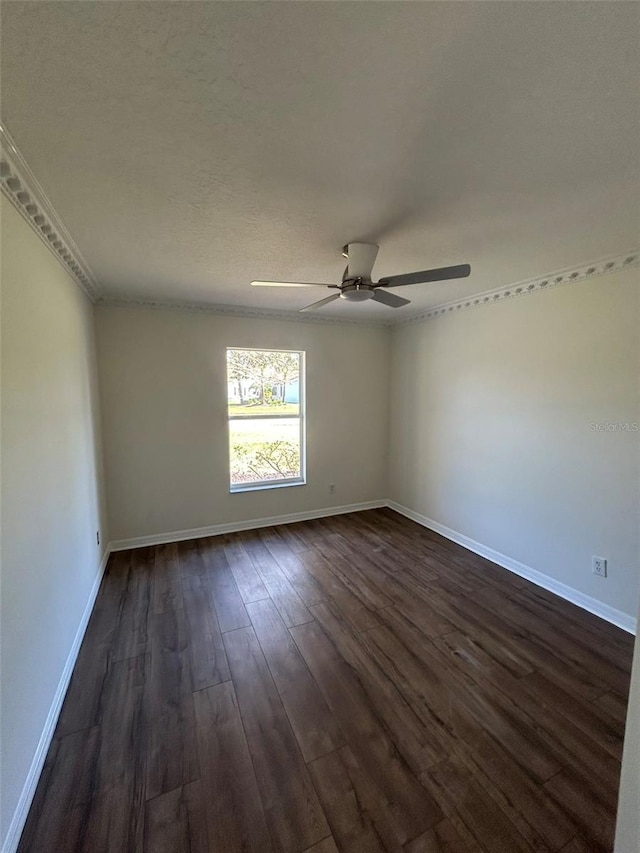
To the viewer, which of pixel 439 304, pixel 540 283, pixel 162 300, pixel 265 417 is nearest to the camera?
pixel 540 283

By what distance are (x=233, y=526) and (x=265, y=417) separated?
1.30m

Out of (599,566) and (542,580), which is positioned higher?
(599,566)

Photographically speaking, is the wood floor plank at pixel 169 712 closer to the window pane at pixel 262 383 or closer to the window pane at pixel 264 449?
the window pane at pixel 264 449

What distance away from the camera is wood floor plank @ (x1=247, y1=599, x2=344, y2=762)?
1.57 m

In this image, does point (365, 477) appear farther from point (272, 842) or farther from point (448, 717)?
point (272, 842)

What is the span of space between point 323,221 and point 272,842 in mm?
2631

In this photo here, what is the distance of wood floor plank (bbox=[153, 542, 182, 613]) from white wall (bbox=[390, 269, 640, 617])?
9.06 feet

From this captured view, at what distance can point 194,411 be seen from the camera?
362 centimetres

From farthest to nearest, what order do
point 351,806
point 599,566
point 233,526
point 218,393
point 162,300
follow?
point 233,526, point 218,393, point 162,300, point 599,566, point 351,806

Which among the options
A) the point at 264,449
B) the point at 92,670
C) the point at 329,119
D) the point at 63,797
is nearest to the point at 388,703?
the point at 63,797

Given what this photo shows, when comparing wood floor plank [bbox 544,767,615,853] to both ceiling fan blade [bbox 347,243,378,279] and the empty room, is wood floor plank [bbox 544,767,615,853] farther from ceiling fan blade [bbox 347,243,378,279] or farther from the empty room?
ceiling fan blade [bbox 347,243,378,279]

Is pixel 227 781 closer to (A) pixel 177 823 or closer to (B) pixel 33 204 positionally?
(A) pixel 177 823

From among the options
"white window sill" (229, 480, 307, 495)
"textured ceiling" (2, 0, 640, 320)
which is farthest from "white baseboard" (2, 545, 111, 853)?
"textured ceiling" (2, 0, 640, 320)

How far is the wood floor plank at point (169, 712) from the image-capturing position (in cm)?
143
